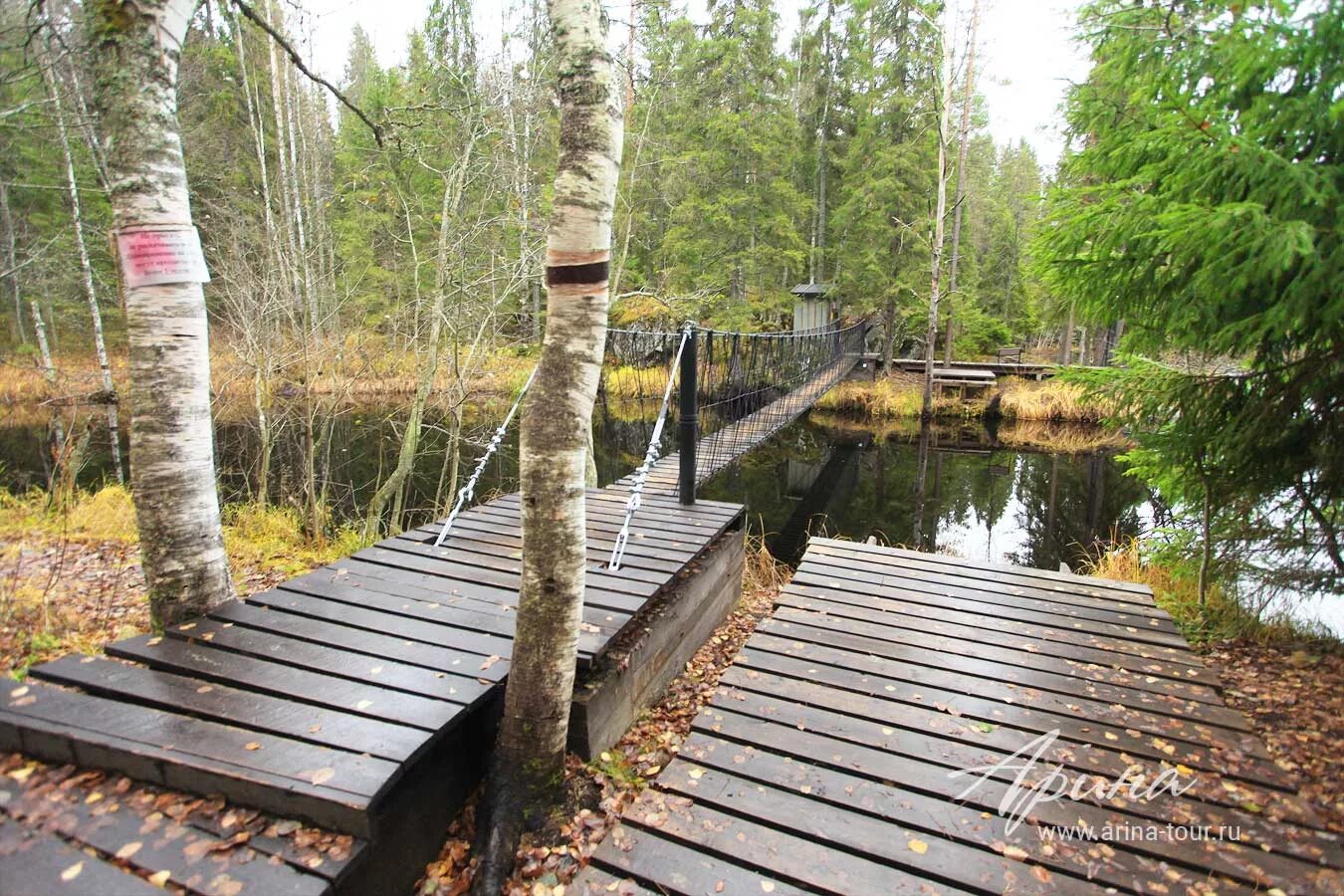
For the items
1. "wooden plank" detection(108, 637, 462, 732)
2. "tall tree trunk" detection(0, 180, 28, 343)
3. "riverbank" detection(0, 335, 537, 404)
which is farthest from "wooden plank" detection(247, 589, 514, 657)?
"tall tree trunk" detection(0, 180, 28, 343)

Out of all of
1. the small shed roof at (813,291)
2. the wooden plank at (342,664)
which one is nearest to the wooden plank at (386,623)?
the wooden plank at (342,664)

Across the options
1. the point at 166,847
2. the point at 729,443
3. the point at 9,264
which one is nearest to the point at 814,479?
the point at 729,443

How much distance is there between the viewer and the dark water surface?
23.2ft

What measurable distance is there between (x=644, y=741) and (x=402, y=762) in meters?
1.19

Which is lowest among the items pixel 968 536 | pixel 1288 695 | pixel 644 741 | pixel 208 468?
pixel 968 536

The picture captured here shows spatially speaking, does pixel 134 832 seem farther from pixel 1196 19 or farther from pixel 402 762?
pixel 1196 19

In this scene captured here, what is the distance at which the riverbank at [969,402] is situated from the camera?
12641mm

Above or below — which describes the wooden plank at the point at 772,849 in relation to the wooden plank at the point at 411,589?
below

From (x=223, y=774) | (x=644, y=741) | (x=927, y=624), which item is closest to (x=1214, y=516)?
(x=927, y=624)

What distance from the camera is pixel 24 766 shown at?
1646mm

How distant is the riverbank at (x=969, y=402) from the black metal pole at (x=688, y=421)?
9322mm

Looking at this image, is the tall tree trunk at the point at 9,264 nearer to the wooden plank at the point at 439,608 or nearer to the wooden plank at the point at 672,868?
the wooden plank at the point at 439,608

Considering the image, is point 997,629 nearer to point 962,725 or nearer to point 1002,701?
point 1002,701

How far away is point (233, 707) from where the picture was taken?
5.99ft
